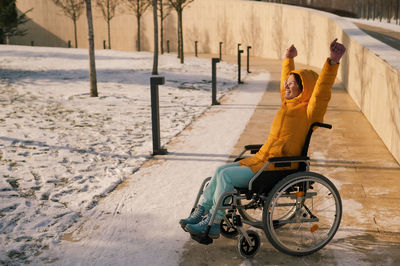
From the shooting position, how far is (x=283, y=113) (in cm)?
370

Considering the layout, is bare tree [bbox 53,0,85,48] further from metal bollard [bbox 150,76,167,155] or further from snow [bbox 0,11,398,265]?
metal bollard [bbox 150,76,167,155]

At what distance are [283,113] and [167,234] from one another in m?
1.48

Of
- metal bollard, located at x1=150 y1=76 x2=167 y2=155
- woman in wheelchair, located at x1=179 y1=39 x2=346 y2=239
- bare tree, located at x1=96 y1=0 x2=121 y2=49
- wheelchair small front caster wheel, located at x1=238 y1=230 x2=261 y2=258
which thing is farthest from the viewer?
bare tree, located at x1=96 y1=0 x2=121 y2=49

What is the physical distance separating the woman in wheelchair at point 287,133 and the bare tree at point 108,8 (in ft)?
97.7

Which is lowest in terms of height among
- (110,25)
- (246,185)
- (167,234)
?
(167,234)

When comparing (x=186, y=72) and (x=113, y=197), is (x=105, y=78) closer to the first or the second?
(x=186, y=72)

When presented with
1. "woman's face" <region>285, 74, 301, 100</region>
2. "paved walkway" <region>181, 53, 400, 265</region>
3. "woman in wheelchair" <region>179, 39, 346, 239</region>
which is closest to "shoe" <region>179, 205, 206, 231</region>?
"woman in wheelchair" <region>179, 39, 346, 239</region>

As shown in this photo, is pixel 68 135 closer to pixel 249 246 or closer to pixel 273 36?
pixel 249 246

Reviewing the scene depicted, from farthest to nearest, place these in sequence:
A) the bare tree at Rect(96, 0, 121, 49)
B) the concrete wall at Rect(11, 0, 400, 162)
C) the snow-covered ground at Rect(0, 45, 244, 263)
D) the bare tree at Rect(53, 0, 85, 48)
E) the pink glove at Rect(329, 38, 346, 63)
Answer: the bare tree at Rect(53, 0, 85, 48)
the bare tree at Rect(96, 0, 121, 49)
the concrete wall at Rect(11, 0, 400, 162)
the snow-covered ground at Rect(0, 45, 244, 263)
the pink glove at Rect(329, 38, 346, 63)

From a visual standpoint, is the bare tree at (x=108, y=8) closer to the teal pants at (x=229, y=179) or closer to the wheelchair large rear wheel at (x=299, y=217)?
the wheelchair large rear wheel at (x=299, y=217)

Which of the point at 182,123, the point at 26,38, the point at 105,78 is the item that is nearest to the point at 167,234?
the point at 182,123

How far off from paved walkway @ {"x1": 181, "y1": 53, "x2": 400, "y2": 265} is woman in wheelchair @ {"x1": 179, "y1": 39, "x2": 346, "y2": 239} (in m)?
0.32

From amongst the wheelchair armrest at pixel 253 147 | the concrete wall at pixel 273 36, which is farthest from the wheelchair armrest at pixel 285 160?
the concrete wall at pixel 273 36

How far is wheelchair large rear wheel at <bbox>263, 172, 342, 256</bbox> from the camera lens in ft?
11.5
